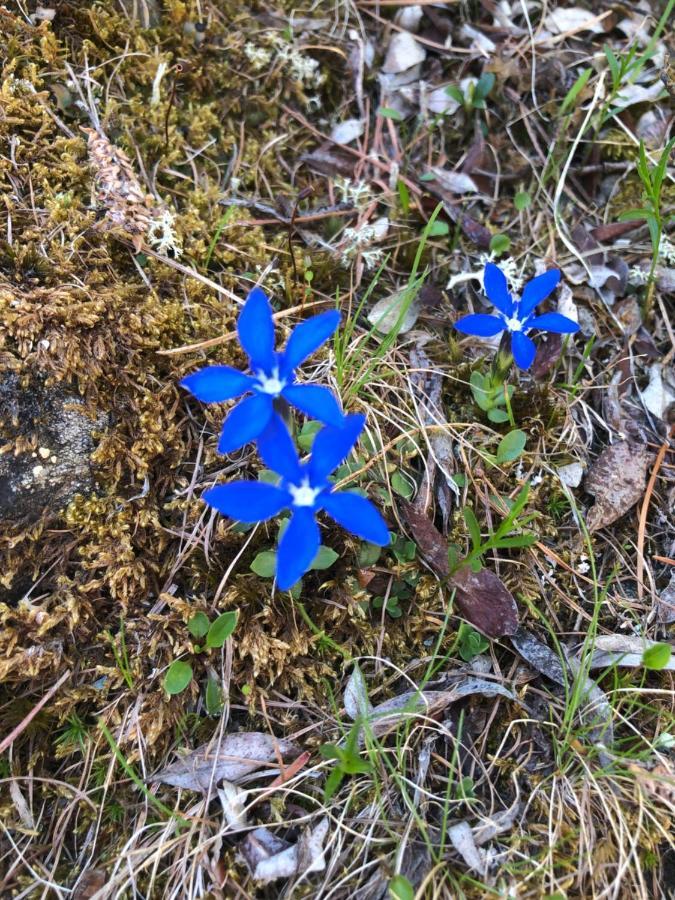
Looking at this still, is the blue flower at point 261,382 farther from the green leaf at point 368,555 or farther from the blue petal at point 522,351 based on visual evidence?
the blue petal at point 522,351

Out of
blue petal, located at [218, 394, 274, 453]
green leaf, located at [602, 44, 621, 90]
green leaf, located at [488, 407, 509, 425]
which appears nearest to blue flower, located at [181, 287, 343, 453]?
blue petal, located at [218, 394, 274, 453]

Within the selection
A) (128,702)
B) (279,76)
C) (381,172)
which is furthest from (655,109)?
(128,702)

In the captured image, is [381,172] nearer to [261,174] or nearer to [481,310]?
[261,174]

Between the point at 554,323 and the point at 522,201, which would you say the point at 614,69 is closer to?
the point at 522,201

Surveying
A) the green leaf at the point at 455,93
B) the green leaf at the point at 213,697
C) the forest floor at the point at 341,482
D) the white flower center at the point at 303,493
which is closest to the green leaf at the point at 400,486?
the forest floor at the point at 341,482

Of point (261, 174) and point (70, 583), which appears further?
point (261, 174)

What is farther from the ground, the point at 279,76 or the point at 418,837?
the point at 279,76

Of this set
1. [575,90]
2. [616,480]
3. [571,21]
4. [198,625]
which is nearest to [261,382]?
[198,625]

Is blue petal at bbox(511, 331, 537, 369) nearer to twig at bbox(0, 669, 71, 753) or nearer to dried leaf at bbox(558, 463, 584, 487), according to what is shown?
dried leaf at bbox(558, 463, 584, 487)
